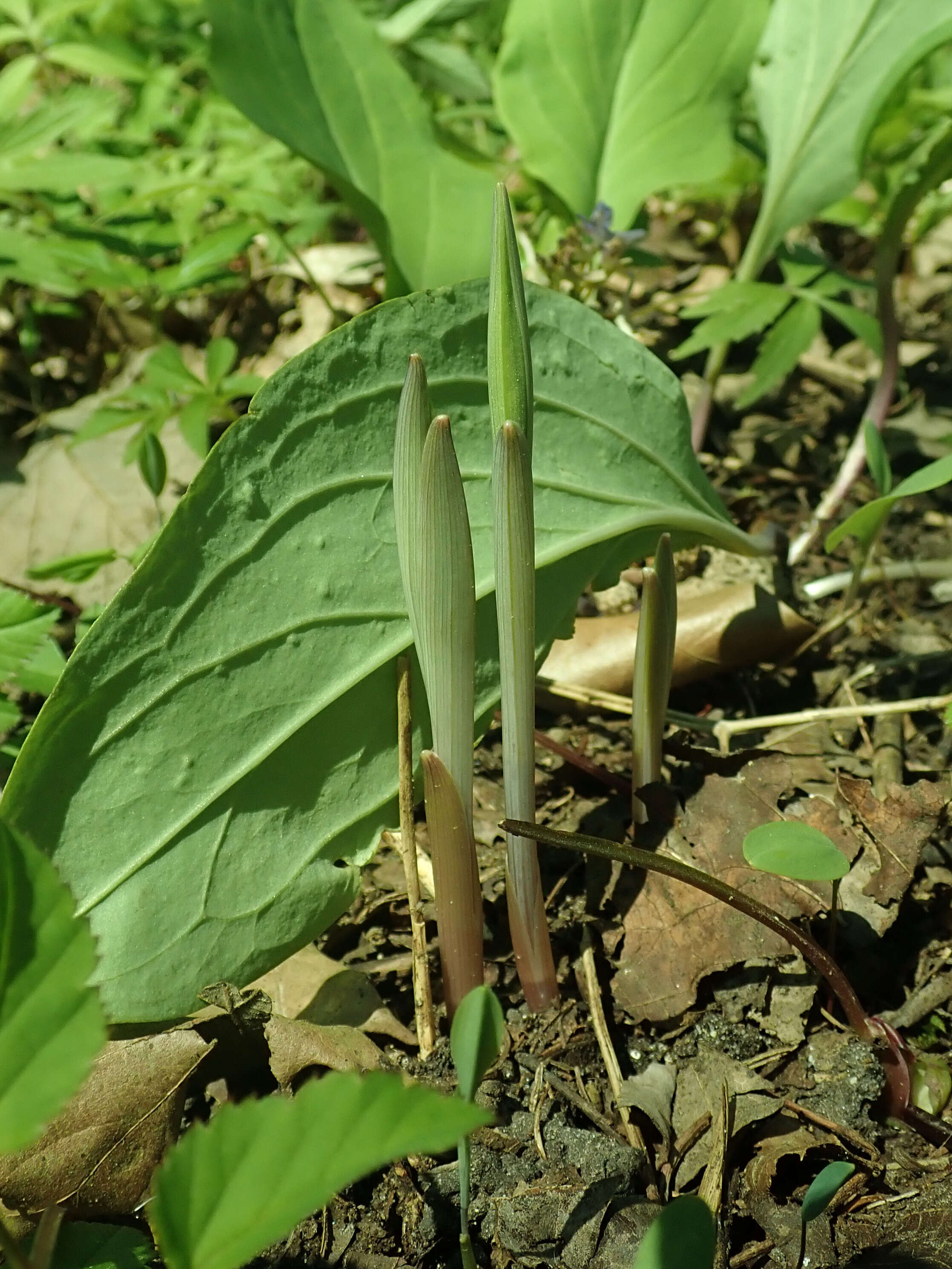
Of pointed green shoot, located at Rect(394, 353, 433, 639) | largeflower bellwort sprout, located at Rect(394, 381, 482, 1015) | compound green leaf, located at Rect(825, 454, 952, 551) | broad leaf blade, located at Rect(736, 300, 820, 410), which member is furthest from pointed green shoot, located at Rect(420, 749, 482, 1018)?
broad leaf blade, located at Rect(736, 300, 820, 410)

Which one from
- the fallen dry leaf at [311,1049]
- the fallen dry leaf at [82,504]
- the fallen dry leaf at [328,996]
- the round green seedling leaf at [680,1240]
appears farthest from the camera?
the fallen dry leaf at [82,504]

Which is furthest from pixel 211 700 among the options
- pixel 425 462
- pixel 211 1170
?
pixel 211 1170

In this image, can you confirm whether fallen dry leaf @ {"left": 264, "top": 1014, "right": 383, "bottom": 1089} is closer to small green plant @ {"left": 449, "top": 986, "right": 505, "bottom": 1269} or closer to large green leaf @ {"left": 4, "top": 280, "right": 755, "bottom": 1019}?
large green leaf @ {"left": 4, "top": 280, "right": 755, "bottom": 1019}

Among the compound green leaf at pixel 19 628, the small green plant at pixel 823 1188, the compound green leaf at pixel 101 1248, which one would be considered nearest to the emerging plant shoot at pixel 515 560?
the small green plant at pixel 823 1188

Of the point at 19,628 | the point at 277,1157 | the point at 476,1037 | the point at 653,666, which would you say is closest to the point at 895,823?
the point at 653,666

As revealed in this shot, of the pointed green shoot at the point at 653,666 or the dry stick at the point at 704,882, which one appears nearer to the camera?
the dry stick at the point at 704,882

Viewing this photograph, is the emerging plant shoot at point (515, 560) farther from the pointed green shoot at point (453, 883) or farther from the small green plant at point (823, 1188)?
the small green plant at point (823, 1188)
